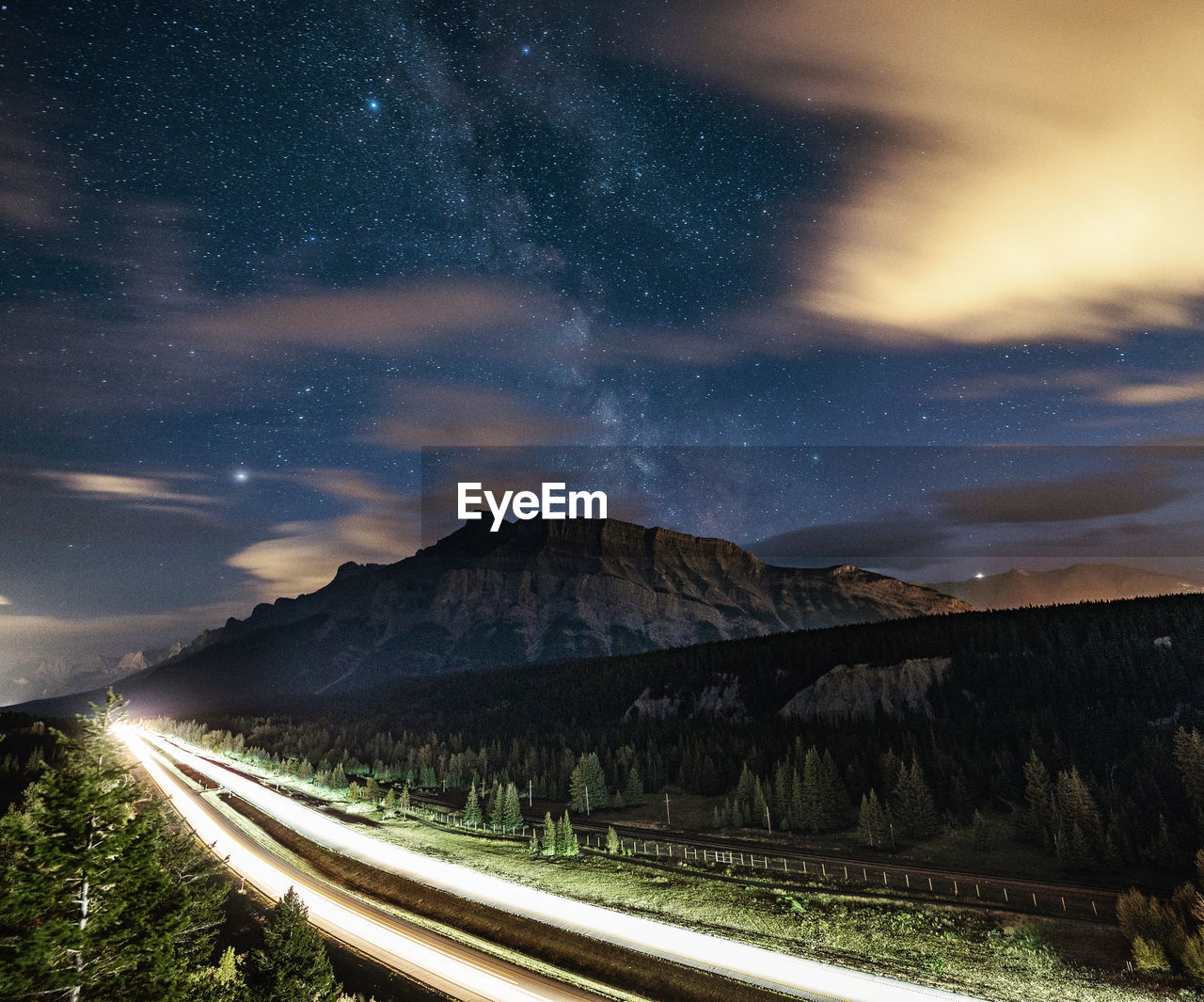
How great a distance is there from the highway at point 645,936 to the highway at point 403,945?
580 mm

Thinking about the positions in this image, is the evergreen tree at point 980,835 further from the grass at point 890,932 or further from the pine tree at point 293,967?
the pine tree at point 293,967

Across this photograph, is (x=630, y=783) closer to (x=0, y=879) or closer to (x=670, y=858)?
(x=670, y=858)

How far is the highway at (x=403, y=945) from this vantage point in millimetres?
38156

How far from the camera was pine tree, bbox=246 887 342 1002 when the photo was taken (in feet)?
110

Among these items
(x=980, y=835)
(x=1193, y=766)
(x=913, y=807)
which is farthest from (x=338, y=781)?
(x=1193, y=766)

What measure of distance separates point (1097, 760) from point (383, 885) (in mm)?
113097

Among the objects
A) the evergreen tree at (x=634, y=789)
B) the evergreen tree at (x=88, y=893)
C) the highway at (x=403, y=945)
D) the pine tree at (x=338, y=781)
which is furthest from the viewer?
the pine tree at (x=338, y=781)

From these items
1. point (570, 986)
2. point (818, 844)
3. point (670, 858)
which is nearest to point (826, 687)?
point (818, 844)

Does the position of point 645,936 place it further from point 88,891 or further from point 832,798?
point 832,798

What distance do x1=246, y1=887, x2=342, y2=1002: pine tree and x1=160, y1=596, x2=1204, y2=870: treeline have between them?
7987cm

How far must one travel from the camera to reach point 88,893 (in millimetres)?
20047

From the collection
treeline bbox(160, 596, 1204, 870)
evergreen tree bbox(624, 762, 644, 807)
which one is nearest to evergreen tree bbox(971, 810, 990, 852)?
treeline bbox(160, 596, 1204, 870)

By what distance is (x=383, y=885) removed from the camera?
199 feet

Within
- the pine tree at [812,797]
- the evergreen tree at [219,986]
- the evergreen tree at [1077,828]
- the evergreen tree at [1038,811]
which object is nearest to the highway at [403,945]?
the evergreen tree at [219,986]
